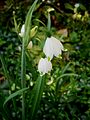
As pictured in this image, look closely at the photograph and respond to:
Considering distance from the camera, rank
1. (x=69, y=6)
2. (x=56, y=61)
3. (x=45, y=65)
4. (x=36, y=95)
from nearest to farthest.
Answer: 1. (x=45, y=65)
2. (x=36, y=95)
3. (x=56, y=61)
4. (x=69, y=6)

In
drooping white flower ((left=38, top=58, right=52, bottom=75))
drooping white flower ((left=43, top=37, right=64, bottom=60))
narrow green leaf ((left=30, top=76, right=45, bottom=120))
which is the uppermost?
drooping white flower ((left=43, top=37, right=64, bottom=60))

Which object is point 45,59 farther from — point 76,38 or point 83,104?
point 76,38

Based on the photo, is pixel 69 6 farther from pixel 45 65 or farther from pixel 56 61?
pixel 45 65

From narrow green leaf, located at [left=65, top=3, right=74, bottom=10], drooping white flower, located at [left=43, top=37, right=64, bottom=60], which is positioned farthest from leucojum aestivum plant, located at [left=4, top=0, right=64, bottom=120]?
narrow green leaf, located at [left=65, top=3, right=74, bottom=10]

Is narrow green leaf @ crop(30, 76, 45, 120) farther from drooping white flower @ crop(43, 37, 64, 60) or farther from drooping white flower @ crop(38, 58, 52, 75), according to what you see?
drooping white flower @ crop(43, 37, 64, 60)

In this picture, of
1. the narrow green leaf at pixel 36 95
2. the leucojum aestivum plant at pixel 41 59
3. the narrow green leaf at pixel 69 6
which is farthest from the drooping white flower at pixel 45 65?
the narrow green leaf at pixel 69 6

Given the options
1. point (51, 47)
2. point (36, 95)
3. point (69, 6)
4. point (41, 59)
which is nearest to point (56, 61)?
point (69, 6)

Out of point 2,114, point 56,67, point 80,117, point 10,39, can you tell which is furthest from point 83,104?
point 10,39

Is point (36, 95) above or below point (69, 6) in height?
below

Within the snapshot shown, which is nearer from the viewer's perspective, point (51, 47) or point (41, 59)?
point (51, 47)

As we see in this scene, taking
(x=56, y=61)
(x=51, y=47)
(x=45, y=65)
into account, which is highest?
(x=51, y=47)
